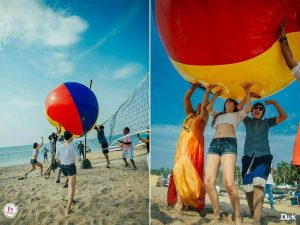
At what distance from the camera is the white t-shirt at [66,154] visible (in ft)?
12.4

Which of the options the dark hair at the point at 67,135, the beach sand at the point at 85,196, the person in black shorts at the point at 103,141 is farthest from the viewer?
the person in black shorts at the point at 103,141

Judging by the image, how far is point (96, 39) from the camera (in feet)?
12.3

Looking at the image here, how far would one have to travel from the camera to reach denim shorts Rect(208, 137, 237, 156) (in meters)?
3.03

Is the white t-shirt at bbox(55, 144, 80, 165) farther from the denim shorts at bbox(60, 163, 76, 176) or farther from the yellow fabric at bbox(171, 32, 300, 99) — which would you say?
the yellow fabric at bbox(171, 32, 300, 99)

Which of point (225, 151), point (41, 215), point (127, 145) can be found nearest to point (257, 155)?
point (225, 151)

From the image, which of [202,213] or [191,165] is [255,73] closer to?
[191,165]

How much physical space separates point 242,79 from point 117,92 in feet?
4.20

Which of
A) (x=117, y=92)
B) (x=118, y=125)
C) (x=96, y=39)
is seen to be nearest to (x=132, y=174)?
(x=118, y=125)

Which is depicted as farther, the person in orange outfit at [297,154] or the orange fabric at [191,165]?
the orange fabric at [191,165]

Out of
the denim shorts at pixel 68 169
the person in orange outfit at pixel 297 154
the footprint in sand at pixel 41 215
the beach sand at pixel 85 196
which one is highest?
the person in orange outfit at pixel 297 154

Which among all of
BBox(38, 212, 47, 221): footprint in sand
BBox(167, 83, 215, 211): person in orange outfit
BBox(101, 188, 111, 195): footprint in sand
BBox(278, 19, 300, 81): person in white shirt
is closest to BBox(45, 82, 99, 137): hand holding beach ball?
BBox(101, 188, 111, 195): footprint in sand

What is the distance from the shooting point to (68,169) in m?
3.76

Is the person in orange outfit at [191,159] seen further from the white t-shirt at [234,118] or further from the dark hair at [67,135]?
the dark hair at [67,135]

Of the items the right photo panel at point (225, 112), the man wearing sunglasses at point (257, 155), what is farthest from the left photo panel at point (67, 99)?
the man wearing sunglasses at point (257, 155)
